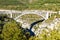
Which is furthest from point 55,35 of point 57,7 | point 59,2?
point 59,2

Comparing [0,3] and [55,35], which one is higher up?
[55,35]

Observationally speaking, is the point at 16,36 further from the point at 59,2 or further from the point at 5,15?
the point at 59,2

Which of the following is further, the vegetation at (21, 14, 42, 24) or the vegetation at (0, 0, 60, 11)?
the vegetation at (0, 0, 60, 11)

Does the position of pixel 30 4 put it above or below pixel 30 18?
below

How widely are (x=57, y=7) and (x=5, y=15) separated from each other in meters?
21.4

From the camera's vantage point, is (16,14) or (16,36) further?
(16,14)

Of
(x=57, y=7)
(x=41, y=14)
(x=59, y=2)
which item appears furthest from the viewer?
(x=59, y=2)

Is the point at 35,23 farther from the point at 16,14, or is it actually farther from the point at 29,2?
the point at 29,2

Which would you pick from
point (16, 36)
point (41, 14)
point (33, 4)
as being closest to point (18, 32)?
point (16, 36)

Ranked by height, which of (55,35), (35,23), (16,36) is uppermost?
(55,35)

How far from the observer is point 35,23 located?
188 feet

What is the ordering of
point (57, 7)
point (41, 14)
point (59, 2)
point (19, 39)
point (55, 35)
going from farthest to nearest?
point (59, 2)
point (57, 7)
point (41, 14)
point (19, 39)
point (55, 35)

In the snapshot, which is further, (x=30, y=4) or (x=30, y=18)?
(x=30, y=4)

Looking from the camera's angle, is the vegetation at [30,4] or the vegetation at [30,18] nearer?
the vegetation at [30,18]
